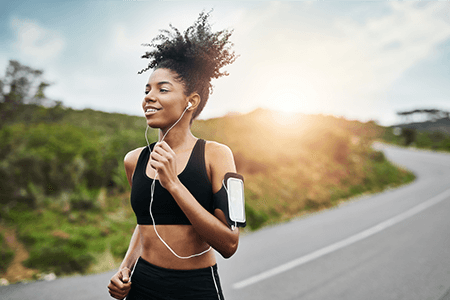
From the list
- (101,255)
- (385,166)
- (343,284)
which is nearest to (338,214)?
(343,284)

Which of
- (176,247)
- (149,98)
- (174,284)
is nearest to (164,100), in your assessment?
(149,98)

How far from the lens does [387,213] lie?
8711 millimetres

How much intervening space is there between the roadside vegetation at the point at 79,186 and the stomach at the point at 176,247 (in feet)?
7.47

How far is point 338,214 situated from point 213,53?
8871mm

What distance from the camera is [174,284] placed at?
3.89 ft

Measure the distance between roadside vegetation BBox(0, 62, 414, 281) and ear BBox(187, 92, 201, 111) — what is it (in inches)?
84.2

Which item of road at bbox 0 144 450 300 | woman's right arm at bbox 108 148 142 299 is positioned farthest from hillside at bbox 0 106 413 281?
woman's right arm at bbox 108 148 142 299

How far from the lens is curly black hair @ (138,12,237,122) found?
1.26 metres

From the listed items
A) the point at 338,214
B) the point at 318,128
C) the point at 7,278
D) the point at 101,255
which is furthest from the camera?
the point at 318,128

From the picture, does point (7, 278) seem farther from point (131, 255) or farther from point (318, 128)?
point (318, 128)

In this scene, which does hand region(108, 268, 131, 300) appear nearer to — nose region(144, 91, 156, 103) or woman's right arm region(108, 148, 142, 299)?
woman's right arm region(108, 148, 142, 299)

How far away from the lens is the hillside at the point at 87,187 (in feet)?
16.9

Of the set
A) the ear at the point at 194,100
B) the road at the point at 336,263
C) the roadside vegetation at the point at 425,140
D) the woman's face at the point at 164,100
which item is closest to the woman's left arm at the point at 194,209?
the woman's face at the point at 164,100

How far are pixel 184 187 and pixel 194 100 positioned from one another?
400 mm
